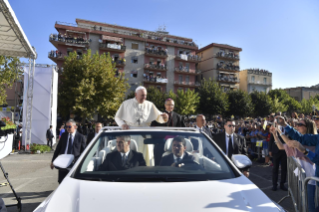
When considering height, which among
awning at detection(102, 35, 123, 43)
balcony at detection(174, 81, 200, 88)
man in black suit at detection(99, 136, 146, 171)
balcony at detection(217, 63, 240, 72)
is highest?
awning at detection(102, 35, 123, 43)

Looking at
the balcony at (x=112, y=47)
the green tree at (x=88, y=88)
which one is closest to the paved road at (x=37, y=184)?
the green tree at (x=88, y=88)

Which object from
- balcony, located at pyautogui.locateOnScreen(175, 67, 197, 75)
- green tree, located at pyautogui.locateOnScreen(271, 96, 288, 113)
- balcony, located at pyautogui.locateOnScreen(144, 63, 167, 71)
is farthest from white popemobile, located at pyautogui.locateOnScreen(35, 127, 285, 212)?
green tree, located at pyautogui.locateOnScreen(271, 96, 288, 113)

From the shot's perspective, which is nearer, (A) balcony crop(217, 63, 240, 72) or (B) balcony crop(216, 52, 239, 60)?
(A) balcony crop(217, 63, 240, 72)

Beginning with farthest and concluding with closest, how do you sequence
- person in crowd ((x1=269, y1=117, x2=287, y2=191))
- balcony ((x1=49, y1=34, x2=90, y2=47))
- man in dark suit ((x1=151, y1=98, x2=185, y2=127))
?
balcony ((x1=49, y1=34, x2=90, y2=47)) < person in crowd ((x1=269, y1=117, x2=287, y2=191)) < man in dark suit ((x1=151, y1=98, x2=185, y2=127))

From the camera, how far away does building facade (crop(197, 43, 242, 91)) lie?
5347cm

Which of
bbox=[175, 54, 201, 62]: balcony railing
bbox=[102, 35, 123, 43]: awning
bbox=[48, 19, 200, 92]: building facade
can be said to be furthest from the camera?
bbox=[175, 54, 201, 62]: balcony railing

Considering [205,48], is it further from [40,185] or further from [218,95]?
[40,185]

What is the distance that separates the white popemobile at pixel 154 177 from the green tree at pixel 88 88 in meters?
26.8

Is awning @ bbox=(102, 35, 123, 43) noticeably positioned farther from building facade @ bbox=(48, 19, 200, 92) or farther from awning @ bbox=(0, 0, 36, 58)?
awning @ bbox=(0, 0, 36, 58)

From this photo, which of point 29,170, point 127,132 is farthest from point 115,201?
point 29,170

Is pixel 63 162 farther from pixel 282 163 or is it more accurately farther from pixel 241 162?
pixel 282 163

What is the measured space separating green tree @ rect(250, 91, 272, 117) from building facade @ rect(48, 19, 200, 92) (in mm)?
12120

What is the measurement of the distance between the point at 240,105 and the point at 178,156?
44208mm

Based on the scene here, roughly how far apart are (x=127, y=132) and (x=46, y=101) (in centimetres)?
1562
